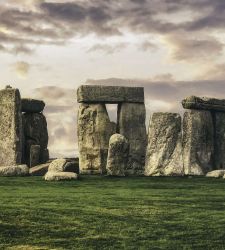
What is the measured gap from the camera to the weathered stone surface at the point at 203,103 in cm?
2164

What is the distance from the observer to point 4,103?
22.0 metres

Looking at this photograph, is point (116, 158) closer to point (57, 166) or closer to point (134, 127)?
point (57, 166)

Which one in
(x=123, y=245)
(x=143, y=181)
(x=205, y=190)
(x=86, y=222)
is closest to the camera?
(x=123, y=245)

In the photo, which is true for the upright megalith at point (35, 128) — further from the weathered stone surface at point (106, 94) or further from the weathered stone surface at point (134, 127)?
the weathered stone surface at point (134, 127)

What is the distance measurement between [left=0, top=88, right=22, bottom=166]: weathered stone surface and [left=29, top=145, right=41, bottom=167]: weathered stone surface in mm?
1376

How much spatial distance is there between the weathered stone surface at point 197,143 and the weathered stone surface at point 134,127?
2.13 m

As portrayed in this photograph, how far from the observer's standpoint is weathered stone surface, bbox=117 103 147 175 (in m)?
23.0

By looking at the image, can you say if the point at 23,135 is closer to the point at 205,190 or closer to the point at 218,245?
the point at 205,190

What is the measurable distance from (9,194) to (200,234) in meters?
5.24

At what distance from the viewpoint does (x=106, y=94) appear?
2266 centimetres

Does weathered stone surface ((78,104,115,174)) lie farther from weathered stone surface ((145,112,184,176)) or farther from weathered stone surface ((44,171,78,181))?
weathered stone surface ((44,171,78,181))

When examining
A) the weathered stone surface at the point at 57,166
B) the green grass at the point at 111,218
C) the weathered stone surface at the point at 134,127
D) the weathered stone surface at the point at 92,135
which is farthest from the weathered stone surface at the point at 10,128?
the green grass at the point at 111,218

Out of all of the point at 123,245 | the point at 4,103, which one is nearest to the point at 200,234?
the point at 123,245

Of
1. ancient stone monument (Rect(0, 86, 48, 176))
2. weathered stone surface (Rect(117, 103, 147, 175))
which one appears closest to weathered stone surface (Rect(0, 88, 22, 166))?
ancient stone monument (Rect(0, 86, 48, 176))
